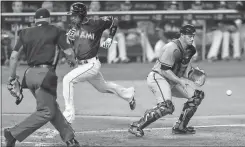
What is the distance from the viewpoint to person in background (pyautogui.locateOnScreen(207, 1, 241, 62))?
16.9 m

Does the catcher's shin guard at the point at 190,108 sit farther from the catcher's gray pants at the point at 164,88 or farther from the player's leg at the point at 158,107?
the player's leg at the point at 158,107

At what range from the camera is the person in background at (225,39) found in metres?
16.9

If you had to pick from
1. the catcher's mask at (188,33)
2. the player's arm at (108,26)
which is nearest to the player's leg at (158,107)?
the catcher's mask at (188,33)

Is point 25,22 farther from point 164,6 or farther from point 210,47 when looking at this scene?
point 210,47

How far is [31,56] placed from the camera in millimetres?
7922

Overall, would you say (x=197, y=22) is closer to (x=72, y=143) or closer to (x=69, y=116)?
(x=69, y=116)

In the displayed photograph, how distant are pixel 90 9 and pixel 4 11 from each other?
2.38 m

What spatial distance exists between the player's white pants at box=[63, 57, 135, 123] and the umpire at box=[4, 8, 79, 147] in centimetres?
109

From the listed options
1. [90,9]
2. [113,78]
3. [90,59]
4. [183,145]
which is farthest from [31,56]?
[90,9]

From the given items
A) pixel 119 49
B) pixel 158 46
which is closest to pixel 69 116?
pixel 158 46

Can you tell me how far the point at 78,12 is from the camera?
371 inches

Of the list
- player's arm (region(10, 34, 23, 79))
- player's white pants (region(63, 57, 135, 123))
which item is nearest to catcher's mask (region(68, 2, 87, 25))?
player's white pants (region(63, 57, 135, 123))

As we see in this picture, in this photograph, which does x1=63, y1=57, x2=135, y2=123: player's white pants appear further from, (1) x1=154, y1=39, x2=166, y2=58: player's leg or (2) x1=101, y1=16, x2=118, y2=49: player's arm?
(1) x1=154, y1=39, x2=166, y2=58: player's leg

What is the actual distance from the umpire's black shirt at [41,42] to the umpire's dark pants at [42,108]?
14cm
